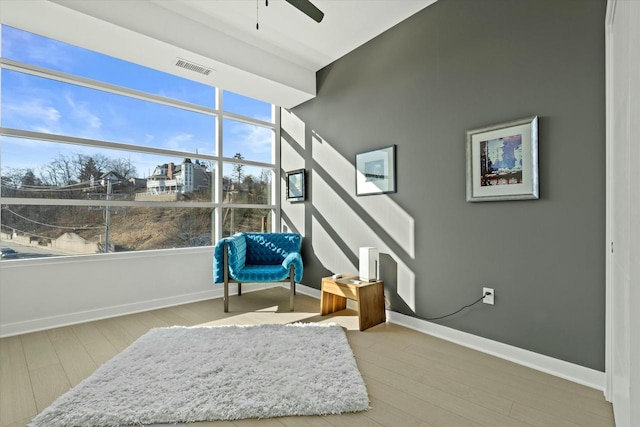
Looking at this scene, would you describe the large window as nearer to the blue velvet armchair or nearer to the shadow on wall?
the shadow on wall

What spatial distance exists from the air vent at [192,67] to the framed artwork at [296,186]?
1659mm

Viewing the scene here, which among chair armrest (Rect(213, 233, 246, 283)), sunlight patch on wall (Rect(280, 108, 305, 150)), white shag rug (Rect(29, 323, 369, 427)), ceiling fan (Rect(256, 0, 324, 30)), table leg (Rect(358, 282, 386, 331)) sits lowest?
white shag rug (Rect(29, 323, 369, 427))

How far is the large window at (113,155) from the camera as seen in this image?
2.90 meters

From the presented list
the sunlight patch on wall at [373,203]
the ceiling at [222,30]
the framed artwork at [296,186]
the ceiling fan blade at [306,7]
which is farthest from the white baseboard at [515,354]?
the ceiling at [222,30]

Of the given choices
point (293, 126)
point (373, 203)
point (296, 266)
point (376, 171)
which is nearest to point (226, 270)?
point (296, 266)

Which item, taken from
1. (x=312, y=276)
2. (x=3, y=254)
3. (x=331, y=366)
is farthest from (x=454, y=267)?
(x=3, y=254)

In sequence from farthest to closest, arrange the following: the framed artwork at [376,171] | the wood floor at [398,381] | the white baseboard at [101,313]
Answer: the framed artwork at [376,171] < the white baseboard at [101,313] < the wood floor at [398,381]

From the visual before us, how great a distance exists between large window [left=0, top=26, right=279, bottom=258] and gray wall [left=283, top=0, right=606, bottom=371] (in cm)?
167

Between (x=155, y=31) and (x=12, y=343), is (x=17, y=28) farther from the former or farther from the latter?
(x=12, y=343)

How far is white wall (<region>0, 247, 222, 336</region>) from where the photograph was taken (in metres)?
2.79

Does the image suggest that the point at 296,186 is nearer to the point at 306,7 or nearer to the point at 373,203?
the point at 373,203

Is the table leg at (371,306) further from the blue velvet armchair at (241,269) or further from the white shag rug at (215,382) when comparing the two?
the blue velvet armchair at (241,269)

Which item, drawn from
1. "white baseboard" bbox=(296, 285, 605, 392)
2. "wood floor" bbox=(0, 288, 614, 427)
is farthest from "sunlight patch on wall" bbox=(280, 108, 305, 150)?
"white baseboard" bbox=(296, 285, 605, 392)

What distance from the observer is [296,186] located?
439 centimetres
